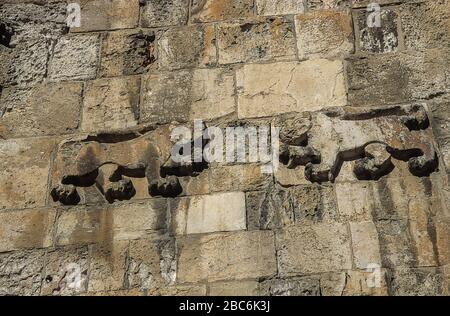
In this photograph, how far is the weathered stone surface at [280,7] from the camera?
14.1 ft

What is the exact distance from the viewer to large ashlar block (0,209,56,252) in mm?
3645

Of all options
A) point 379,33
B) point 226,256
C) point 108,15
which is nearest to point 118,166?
point 226,256

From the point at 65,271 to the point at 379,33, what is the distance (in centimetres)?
232

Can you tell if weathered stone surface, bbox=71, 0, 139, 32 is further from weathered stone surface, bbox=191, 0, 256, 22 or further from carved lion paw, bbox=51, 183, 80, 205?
carved lion paw, bbox=51, 183, 80, 205

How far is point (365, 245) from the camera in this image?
3.41 metres

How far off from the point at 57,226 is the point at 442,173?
209 centimetres

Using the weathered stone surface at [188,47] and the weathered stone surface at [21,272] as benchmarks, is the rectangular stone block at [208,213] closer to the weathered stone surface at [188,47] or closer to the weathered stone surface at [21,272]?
the weathered stone surface at [21,272]

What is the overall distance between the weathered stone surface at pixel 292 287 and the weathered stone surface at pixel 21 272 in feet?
3.89

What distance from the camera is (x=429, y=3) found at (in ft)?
13.9

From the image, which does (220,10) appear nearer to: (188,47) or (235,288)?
(188,47)

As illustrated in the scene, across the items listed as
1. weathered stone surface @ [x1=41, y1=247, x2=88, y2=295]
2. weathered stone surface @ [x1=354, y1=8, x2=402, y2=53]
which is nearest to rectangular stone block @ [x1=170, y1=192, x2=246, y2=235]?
weathered stone surface @ [x1=41, y1=247, x2=88, y2=295]

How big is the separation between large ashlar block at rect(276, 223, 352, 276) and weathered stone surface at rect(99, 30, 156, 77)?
147 cm

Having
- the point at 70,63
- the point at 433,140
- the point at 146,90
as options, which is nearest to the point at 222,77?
the point at 146,90

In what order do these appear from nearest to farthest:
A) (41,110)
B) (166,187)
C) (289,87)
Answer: (166,187), (289,87), (41,110)
